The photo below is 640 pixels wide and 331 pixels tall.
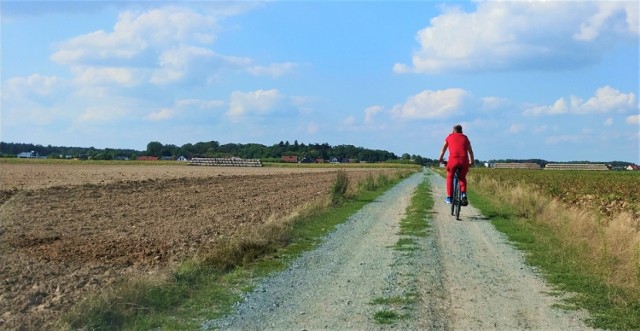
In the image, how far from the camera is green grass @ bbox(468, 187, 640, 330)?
7188 mm

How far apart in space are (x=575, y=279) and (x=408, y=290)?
278 centimetres

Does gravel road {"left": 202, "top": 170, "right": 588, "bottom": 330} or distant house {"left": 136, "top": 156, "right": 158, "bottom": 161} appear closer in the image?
gravel road {"left": 202, "top": 170, "right": 588, "bottom": 330}

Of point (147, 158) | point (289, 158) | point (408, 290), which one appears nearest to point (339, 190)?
point (408, 290)

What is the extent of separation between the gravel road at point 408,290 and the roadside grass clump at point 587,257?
1.16ft

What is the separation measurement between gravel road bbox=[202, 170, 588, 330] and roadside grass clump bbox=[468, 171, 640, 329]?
13.9 inches

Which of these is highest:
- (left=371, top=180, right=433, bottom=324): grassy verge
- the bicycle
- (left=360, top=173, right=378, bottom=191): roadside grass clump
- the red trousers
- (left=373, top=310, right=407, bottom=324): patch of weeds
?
the red trousers

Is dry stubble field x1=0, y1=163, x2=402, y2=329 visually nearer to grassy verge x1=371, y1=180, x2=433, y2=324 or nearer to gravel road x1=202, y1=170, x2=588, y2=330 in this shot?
gravel road x1=202, y1=170, x2=588, y2=330

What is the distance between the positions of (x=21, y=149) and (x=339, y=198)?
5576 inches

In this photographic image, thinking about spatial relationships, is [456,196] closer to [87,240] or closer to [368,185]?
[87,240]

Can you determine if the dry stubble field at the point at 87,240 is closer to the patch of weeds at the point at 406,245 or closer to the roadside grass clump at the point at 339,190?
the roadside grass clump at the point at 339,190

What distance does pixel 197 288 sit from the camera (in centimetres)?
871

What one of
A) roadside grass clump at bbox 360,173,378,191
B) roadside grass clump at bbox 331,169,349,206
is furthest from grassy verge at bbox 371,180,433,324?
roadside grass clump at bbox 360,173,378,191

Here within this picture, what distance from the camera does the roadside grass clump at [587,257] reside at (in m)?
7.64

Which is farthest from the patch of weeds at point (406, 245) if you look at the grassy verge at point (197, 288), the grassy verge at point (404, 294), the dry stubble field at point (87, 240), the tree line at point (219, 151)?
the tree line at point (219, 151)
